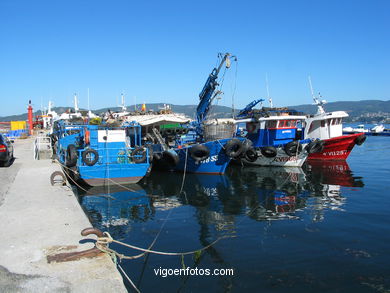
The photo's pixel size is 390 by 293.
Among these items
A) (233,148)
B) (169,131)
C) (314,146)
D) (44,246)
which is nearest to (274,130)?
(314,146)

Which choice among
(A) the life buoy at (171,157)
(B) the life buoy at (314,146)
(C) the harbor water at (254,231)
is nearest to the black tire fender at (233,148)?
(C) the harbor water at (254,231)

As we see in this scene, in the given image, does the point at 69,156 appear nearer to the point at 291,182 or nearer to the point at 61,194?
the point at 61,194

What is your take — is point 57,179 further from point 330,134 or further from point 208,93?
point 330,134

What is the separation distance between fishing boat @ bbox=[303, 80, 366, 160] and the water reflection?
485 centimetres

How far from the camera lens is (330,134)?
77.5ft

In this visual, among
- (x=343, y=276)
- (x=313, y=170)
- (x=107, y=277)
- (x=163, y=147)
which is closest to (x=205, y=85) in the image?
(x=163, y=147)

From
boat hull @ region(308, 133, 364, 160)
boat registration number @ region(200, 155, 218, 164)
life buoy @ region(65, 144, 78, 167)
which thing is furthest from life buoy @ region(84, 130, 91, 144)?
boat hull @ region(308, 133, 364, 160)

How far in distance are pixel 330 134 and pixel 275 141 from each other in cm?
513

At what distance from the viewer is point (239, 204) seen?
11.9 meters

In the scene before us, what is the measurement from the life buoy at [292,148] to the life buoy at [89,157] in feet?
38.5

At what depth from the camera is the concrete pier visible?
3932 mm

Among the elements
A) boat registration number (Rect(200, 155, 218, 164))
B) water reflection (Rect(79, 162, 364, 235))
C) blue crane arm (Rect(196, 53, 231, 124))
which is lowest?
water reflection (Rect(79, 162, 364, 235))

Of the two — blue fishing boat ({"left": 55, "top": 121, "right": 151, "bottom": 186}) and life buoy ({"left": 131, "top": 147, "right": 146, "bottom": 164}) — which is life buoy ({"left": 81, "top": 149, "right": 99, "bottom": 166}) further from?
life buoy ({"left": 131, "top": 147, "right": 146, "bottom": 164})

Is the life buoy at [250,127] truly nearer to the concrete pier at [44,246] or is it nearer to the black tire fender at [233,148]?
the black tire fender at [233,148]
